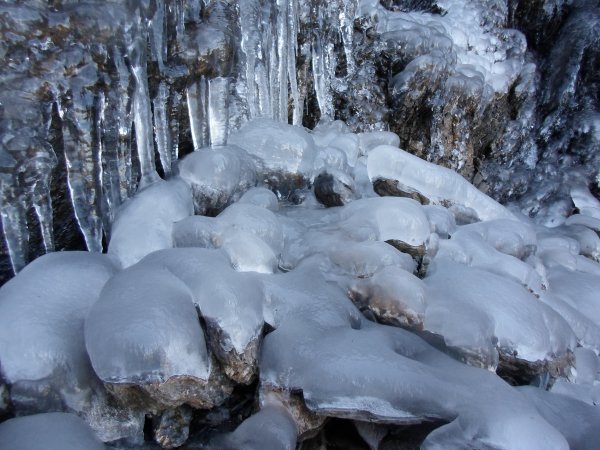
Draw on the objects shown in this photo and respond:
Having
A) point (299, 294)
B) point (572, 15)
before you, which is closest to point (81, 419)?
point (299, 294)

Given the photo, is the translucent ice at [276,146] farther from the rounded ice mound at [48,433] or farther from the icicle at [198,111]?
the rounded ice mound at [48,433]

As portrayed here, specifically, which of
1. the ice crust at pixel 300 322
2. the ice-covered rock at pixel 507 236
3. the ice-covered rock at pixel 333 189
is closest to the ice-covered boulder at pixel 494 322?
the ice crust at pixel 300 322

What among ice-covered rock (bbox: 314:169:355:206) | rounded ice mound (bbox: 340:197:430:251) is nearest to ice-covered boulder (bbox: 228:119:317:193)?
ice-covered rock (bbox: 314:169:355:206)

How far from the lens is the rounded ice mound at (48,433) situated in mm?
1417

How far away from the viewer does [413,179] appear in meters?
3.19

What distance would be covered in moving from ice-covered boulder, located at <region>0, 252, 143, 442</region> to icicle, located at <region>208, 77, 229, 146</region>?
1451 millimetres

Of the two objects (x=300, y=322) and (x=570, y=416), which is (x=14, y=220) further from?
(x=570, y=416)

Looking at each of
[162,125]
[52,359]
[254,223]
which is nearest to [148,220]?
[254,223]

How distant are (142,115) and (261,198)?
71 cm

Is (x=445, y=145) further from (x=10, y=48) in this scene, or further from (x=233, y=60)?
(x=10, y=48)

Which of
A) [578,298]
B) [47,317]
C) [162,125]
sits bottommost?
[578,298]

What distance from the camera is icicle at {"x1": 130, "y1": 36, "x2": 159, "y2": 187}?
2346 millimetres

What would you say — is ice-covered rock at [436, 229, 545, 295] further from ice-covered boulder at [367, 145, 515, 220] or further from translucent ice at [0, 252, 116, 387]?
translucent ice at [0, 252, 116, 387]

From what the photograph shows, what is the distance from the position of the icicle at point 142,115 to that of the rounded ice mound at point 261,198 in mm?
464
